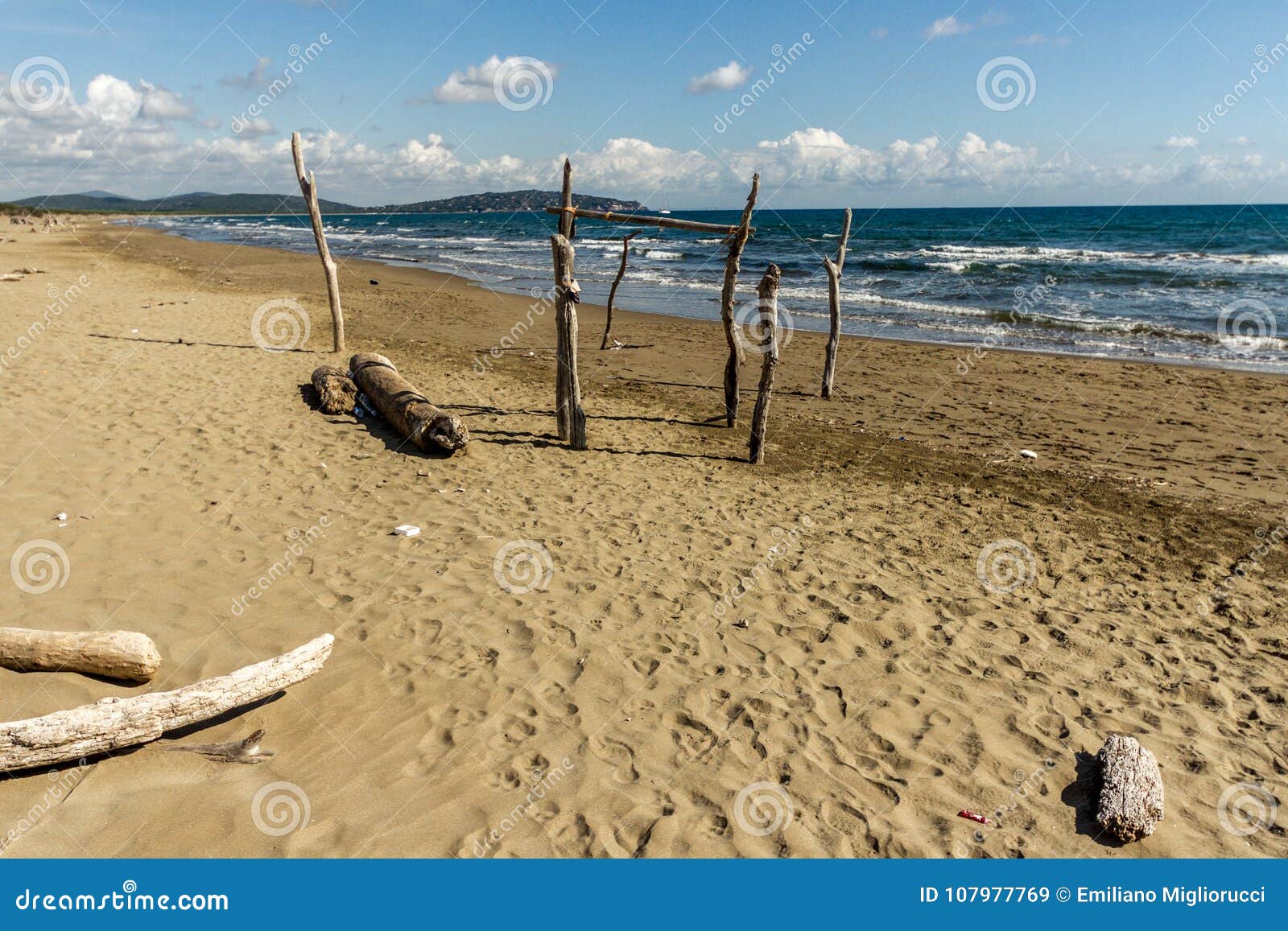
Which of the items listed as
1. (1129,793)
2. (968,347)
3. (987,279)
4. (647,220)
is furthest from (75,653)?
(987,279)

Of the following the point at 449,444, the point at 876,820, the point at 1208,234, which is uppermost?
the point at 1208,234

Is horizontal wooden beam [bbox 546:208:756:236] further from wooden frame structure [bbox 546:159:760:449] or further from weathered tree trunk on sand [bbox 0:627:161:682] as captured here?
weathered tree trunk on sand [bbox 0:627:161:682]

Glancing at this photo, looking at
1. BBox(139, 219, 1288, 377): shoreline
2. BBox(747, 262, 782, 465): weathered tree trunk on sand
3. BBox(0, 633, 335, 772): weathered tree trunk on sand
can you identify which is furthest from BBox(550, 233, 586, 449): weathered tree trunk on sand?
BBox(139, 219, 1288, 377): shoreline

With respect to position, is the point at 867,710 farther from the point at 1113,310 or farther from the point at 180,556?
the point at 1113,310

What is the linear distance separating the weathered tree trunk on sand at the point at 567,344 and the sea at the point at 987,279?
10771 mm

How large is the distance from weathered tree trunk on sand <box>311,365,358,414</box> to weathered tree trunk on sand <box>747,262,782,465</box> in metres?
5.52

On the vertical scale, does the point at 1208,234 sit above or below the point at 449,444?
above

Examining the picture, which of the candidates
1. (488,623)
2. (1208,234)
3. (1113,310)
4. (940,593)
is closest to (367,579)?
(488,623)

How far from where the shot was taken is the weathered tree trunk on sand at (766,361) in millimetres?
9289

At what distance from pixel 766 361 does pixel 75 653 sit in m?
7.43

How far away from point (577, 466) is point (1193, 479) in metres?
7.38

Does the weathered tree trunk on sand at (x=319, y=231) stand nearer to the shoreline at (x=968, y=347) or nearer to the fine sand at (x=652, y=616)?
the fine sand at (x=652, y=616)

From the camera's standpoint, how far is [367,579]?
602cm

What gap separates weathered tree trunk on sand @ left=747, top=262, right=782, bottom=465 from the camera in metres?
9.29
